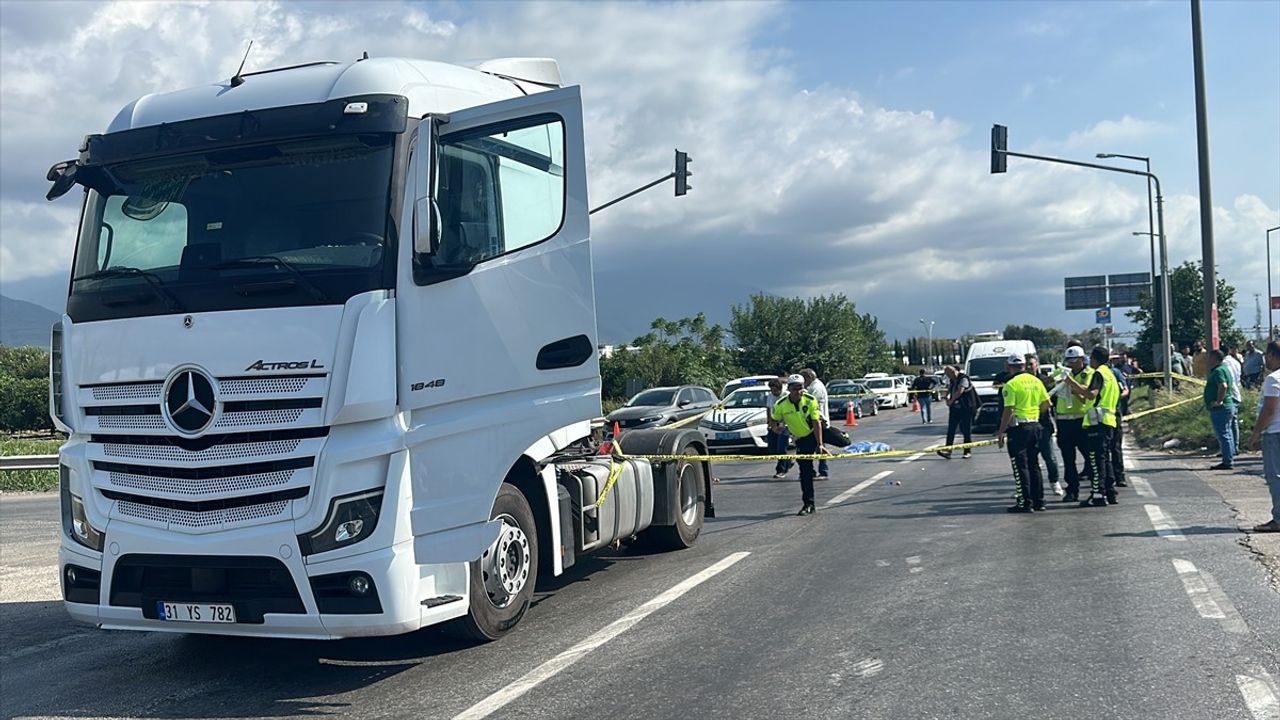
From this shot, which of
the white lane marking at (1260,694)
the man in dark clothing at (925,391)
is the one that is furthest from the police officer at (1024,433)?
the man in dark clothing at (925,391)

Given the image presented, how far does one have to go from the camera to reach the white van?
27500 millimetres

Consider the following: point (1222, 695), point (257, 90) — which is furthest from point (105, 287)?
point (1222, 695)

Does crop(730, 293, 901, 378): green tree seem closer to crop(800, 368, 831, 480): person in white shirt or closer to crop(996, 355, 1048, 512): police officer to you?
crop(800, 368, 831, 480): person in white shirt

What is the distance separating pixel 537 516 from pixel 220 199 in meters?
2.75

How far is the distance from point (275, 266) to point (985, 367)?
1035 inches

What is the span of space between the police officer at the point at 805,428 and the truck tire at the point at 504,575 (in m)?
6.28

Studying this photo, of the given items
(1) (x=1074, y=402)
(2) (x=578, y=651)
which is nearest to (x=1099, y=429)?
(1) (x=1074, y=402)

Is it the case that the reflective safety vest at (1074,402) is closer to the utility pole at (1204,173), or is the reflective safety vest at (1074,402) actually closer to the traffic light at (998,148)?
the utility pole at (1204,173)

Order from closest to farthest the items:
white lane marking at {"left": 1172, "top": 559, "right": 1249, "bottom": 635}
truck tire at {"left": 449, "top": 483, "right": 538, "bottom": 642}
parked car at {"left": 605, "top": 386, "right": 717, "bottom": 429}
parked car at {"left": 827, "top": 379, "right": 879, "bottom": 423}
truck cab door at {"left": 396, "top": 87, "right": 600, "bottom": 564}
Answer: truck cab door at {"left": 396, "top": 87, "right": 600, "bottom": 564} < truck tire at {"left": 449, "top": 483, "right": 538, "bottom": 642} < white lane marking at {"left": 1172, "top": 559, "right": 1249, "bottom": 635} < parked car at {"left": 605, "top": 386, "right": 717, "bottom": 429} < parked car at {"left": 827, "top": 379, "right": 879, "bottom": 423}

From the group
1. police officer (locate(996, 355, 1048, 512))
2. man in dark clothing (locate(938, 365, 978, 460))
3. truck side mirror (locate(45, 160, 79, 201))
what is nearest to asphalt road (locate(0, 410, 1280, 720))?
police officer (locate(996, 355, 1048, 512))

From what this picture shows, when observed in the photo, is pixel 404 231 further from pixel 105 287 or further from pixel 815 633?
pixel 815 633

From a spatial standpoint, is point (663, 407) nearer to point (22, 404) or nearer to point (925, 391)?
point (925, 391)

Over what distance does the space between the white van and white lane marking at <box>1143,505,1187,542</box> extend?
1477cm

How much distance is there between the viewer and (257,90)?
6.29m
